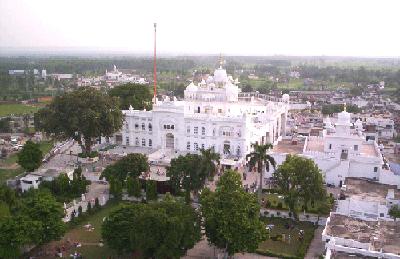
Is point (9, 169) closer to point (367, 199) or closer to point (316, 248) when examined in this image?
point (316, 248)

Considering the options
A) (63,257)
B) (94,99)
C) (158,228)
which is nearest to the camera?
(158,228)

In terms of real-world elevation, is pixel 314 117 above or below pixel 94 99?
below

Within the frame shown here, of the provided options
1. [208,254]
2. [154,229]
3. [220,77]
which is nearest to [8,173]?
[208,254]

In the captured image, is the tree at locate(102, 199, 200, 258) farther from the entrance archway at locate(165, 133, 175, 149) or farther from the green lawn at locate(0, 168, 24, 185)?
the entrance archway at locate(165, 133, 175, 149)

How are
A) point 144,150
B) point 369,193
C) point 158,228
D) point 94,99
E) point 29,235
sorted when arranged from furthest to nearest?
point 144,150
point 94,99
point 369,193
point 29,235
point 158,228

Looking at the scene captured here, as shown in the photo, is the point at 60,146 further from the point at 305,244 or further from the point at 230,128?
the point at 305,244

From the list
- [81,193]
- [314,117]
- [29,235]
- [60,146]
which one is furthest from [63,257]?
[314,117]

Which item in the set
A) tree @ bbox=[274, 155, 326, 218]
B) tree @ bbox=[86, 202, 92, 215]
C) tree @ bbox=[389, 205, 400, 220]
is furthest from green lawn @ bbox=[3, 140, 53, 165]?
tree @ bbox=[389, 205, 400, 220]
